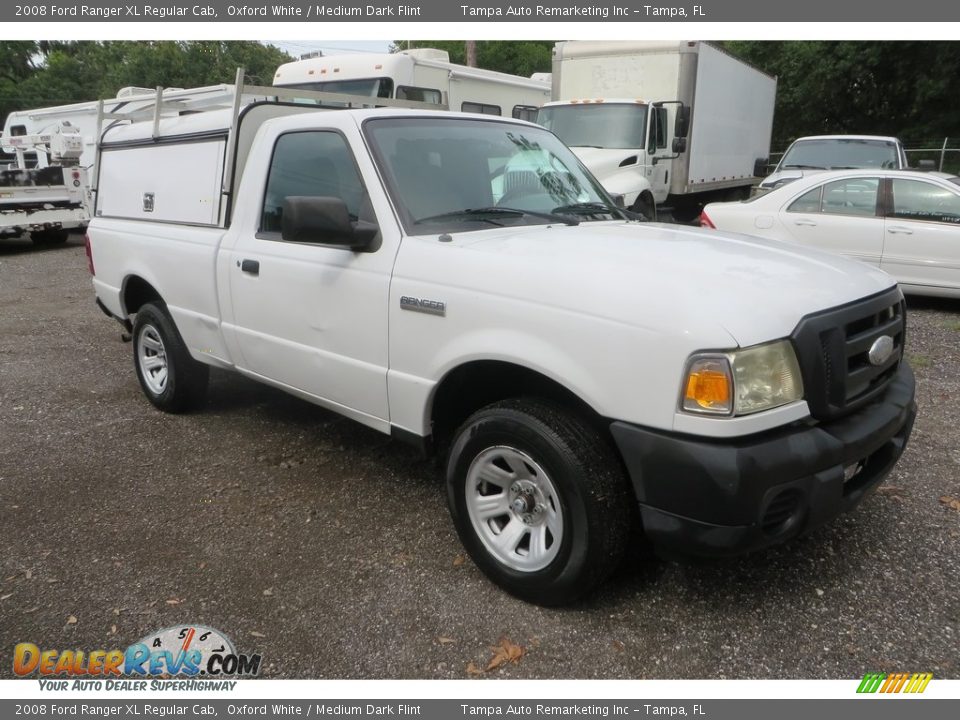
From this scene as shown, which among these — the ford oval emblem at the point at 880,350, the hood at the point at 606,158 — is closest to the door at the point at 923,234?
the hood at the point at 606,158

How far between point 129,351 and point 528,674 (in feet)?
18.7

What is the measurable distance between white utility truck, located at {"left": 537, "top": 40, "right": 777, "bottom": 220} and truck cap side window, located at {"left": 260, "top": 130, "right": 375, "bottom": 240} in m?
6.47

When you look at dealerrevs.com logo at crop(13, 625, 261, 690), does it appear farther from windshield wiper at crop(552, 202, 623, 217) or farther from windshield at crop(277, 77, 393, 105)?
windshield at crop(277, 77, 393, 105)

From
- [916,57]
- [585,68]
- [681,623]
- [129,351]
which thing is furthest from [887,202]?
[916,57]

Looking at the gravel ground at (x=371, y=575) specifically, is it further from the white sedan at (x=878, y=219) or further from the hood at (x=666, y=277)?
the white sedan at (x=878, y=219)

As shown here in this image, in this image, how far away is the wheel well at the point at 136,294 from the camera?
5.09 m

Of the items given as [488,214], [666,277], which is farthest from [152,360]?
[666,277]

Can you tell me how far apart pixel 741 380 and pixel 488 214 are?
1.52 meters


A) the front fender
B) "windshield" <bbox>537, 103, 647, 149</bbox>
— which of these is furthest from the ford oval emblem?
"windshield" <bbox>537, 103, 647, 149</bbox>

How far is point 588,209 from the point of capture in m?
3.80

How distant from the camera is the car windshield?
10.9ft

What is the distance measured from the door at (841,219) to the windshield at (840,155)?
4163 millimetres

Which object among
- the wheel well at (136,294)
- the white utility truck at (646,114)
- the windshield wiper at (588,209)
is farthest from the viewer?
the white utility truck at (646,114)

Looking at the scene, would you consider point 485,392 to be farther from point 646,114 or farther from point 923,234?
point 646,114
